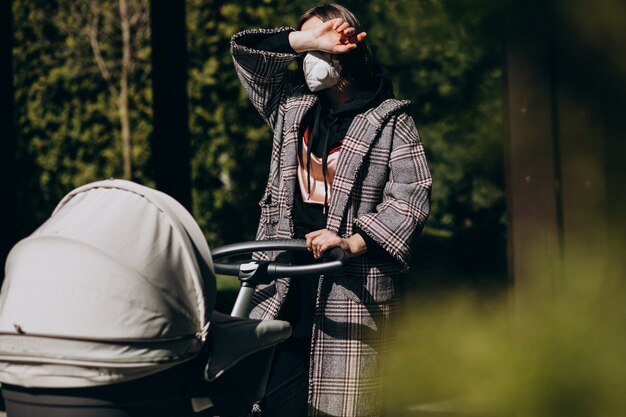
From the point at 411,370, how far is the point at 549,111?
155cm

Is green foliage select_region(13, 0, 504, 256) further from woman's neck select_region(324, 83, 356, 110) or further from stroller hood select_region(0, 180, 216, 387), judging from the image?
stroller hood select_region(0, 180, 216, 387)

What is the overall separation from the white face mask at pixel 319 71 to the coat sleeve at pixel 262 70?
5.7 inches

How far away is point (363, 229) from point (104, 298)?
34.1 inches

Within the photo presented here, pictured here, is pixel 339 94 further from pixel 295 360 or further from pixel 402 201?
pixel 295 360

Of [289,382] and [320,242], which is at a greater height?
[320,242]

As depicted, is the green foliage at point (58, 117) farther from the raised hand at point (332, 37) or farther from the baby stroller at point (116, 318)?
the baby stroller at point (116, 318)

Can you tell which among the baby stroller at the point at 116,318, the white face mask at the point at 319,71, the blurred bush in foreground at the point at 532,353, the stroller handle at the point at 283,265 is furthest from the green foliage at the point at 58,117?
the blurred bush in foreground at the point at 532,353

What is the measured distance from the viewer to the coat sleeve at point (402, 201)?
2.61 metres

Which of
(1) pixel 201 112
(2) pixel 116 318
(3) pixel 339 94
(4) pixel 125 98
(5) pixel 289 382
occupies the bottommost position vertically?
(5) pixel 289 382

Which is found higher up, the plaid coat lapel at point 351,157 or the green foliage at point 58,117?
the green foliage at point 58,117

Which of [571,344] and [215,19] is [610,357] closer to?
[571,344]

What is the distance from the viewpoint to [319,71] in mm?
Answer: 2709

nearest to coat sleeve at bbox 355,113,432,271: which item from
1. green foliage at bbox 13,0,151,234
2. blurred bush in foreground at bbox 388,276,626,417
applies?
blurred bush in foreground at bbox 388,276,626,417

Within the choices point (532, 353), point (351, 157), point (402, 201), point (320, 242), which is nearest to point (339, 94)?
point (351, 157)
